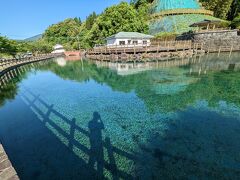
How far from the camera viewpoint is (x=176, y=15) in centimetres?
5616

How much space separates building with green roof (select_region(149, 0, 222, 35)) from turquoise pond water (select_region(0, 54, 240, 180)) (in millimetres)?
41707

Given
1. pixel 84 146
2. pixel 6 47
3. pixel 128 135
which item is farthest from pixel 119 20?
pixel 84 146

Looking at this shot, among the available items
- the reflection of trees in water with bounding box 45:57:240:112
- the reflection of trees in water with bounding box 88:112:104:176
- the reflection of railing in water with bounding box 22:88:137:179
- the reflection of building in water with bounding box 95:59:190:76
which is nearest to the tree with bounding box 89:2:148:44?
the reflection of building in water with bounding box 95:59:190:76

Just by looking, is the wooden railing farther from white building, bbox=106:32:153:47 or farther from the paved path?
the paved path

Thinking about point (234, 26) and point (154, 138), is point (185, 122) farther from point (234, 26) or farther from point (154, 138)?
point (234, 26)

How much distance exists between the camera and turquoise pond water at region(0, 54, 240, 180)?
18.1ft

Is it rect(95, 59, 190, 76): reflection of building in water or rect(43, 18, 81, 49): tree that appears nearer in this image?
rect(95, 59, 190, 76): reflection of building in water

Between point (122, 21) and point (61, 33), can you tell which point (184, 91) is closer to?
point (122, 21)

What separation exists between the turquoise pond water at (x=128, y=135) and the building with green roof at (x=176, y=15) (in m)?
41.7

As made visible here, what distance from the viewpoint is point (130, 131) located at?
8008 millimetres

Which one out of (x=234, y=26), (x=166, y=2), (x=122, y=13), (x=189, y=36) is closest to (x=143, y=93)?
(x=189, y=36)

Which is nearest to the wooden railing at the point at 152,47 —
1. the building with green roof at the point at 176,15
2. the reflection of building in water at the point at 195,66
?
the reflection of building in water at the point at 195,66

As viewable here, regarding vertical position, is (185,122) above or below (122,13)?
below

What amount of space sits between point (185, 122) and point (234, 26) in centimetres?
4606
